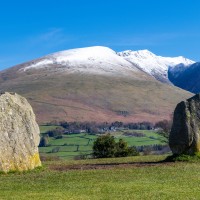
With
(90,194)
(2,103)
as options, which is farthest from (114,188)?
(2,103)

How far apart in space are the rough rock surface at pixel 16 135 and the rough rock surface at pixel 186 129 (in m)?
12.2

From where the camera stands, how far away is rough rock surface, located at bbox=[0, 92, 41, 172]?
33.8 meters

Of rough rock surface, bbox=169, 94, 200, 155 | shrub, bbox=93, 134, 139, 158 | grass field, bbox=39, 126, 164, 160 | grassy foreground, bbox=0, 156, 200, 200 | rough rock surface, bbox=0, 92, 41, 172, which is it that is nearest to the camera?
grassy foreground, bbox=0, 156, 200, 200

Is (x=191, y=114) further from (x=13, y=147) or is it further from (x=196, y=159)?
(x=13, y=147)

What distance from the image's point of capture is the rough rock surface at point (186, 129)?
39.0 metres

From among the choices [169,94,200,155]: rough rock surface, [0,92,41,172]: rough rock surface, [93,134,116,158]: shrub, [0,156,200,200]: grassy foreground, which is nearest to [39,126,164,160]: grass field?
[93,134,116,158]: shrub

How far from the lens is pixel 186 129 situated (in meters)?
39.3

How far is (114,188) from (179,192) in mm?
3487

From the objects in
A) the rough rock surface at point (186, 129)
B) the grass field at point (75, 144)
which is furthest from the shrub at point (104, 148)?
the grass field at point (75, 144)

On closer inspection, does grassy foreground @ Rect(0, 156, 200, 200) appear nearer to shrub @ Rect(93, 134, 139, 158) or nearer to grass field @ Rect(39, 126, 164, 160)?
shrub @ Rect(93, 134, 139, 158)

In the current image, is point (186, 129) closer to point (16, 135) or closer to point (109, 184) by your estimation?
point (16, 135)

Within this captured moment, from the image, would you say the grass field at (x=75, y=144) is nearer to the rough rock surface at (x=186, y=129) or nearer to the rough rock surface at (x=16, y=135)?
the rough rock surface at (x=186, y=129)

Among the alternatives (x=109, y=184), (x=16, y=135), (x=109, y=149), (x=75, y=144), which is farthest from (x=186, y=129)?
(x=75, y=144)

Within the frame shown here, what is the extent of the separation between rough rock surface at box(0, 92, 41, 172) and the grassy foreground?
1.68 metres
